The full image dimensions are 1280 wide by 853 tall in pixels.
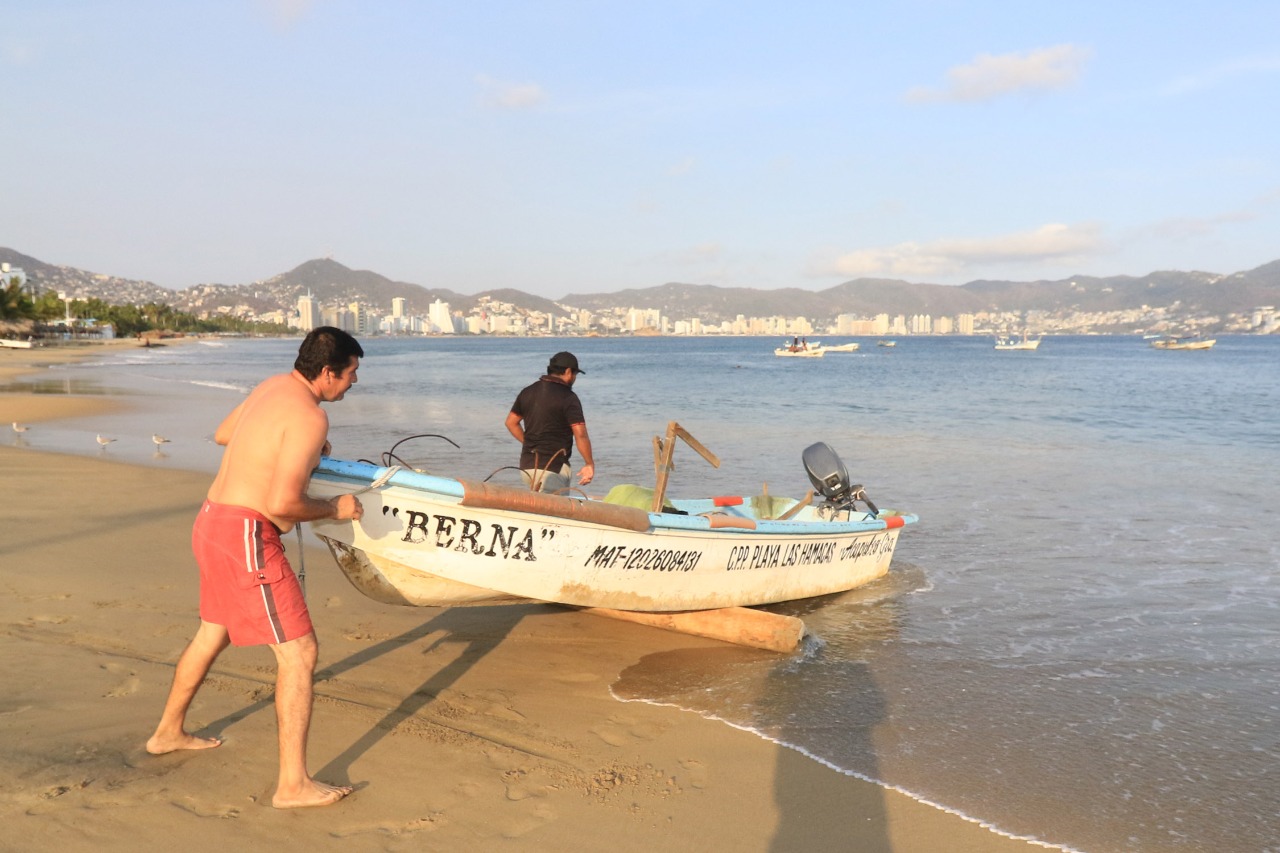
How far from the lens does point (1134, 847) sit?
3.89 meters

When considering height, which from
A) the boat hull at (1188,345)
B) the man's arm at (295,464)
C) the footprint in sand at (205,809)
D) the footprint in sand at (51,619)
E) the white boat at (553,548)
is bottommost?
the footprint in sand at (205,809)

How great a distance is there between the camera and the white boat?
15.9 ft

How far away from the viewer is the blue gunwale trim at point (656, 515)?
4.59 m

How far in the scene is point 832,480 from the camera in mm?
8359

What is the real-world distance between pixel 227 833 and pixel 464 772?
104 cm

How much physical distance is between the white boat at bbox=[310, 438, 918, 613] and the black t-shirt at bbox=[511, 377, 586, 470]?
2.01 feet

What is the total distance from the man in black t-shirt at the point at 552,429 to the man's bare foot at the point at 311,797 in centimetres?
324

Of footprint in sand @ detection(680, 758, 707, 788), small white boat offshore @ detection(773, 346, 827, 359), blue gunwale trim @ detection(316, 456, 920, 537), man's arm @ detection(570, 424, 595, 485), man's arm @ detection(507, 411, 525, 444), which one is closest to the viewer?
footprint in sand @ detection(680, 758, 707, 788)

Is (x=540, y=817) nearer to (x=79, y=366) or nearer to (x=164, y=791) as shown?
(x=164, y=791)

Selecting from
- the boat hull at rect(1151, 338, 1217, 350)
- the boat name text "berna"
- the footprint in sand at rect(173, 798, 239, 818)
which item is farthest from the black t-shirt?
the boat hull at rect(1151, 338, 1217, 350)

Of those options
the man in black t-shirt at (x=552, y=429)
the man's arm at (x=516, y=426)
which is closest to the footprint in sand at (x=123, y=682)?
the man in black t-shirt at (x=552, y=429)

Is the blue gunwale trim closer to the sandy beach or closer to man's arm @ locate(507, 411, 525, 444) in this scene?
man's arm @ locate(507, 411, 525, 444)

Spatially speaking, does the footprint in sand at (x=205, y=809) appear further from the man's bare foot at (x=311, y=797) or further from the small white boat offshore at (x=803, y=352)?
the small white boat offshore at (x=803, y=352)

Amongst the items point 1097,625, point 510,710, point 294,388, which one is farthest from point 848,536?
point 294,388
